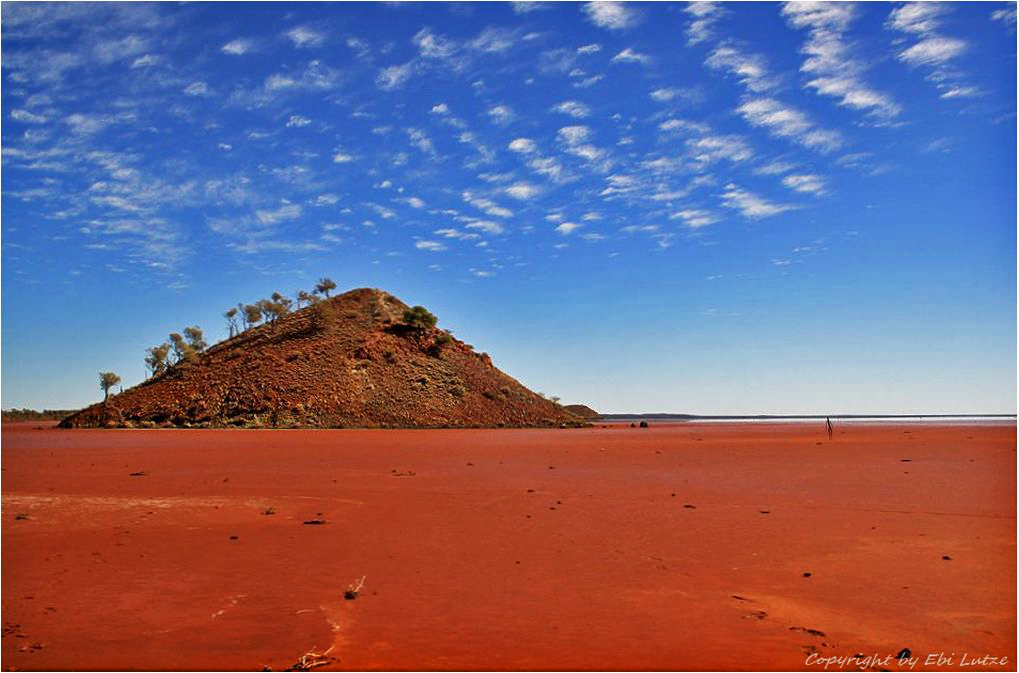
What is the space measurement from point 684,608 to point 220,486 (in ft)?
41.1

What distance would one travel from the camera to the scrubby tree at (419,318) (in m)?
71.4

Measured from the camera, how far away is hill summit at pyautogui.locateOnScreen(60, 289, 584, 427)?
5547 centimetres

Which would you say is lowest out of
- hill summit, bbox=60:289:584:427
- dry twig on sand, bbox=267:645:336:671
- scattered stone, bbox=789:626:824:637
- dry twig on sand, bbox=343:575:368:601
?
scattered stone, bbox=789:626:824:637

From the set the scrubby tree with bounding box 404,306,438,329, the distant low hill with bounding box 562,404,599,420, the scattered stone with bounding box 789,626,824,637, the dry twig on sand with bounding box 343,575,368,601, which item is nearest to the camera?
the scattered stone with bounding box 789,626,824,637

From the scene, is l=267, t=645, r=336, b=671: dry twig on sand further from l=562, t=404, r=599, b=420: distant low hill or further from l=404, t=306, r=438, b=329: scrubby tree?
l=562, t=404, r=599, b=420: distant low hill

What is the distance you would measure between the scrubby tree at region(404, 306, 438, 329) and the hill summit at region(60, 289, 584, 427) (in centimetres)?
20

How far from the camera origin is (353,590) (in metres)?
7.14

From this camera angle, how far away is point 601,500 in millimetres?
13758

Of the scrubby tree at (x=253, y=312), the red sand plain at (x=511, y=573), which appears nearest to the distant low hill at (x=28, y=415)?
the scrubby tree at (x=253, y=312)

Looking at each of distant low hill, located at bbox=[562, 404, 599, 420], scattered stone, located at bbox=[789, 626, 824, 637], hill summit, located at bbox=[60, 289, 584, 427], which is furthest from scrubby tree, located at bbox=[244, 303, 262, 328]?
scattered stone, located at bbox=[789, 626, 824, 637]

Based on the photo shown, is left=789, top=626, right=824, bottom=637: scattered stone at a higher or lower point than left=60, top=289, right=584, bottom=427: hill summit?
lower

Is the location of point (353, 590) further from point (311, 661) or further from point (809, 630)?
point (809, 630)

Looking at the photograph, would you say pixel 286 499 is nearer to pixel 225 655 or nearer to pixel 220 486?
pixel 220 486

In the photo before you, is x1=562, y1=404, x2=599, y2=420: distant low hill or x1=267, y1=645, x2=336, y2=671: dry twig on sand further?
x1=562, y1=404, x2=599, y2=420: distant low hill
